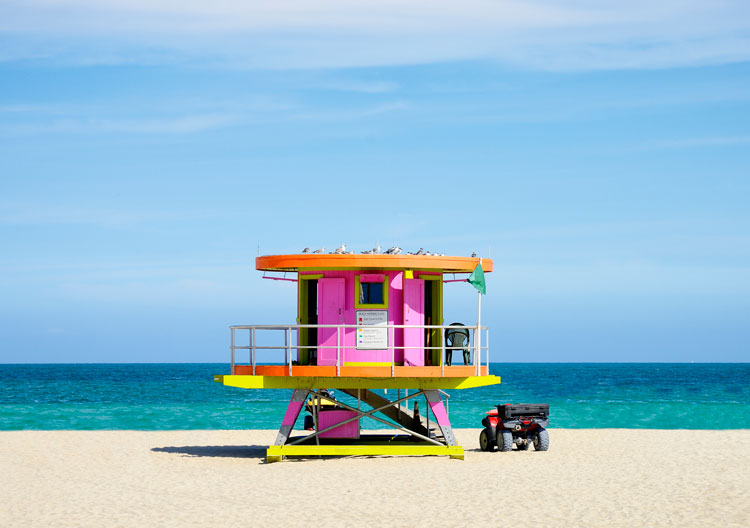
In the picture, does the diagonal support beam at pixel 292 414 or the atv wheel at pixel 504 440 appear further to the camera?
the atv wheel at pixel 504 440

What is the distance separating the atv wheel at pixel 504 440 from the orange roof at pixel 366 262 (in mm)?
4717

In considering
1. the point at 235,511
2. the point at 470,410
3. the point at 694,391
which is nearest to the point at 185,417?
the point at 470,410

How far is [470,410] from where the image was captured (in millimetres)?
51875

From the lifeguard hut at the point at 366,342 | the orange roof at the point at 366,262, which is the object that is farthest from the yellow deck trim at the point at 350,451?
the orange roof at the point at 366,262

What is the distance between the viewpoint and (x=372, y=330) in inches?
919

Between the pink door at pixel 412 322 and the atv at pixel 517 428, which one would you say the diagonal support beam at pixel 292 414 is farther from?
the atv at pixel 517 428

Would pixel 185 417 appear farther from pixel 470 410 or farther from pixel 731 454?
pixel 731 454

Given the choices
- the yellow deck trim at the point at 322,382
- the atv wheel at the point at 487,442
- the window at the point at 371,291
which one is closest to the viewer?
the yellow deck trim at the point at 322,382

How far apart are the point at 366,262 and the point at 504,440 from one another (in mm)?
6628

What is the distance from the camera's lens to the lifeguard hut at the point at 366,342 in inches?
906

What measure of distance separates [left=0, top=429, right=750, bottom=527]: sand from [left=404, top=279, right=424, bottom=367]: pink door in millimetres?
2488

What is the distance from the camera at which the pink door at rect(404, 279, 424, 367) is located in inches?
933

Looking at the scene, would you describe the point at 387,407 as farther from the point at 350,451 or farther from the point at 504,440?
the point at 504,440

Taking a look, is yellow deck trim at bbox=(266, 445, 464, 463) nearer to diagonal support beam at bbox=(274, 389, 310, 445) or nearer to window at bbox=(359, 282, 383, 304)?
diagonal support beam at bbox=(274, 389, 310, 445)
